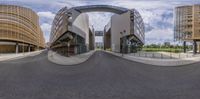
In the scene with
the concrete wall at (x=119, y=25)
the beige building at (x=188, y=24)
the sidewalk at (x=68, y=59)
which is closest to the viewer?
the sidewalk at (x=68, y=59)

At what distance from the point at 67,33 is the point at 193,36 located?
34461 millimetres

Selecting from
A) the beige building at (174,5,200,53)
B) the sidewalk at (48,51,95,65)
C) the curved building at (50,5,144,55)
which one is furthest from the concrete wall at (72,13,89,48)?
the beige building at (174,5,200,53)

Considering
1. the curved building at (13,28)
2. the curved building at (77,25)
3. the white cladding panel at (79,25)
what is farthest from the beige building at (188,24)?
the curved building at (13,28)

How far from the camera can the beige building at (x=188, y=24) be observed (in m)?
68.4

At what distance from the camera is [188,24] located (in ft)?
266

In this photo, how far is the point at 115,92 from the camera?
1014cm

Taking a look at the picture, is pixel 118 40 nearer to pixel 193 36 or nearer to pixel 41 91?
pixel 193 36

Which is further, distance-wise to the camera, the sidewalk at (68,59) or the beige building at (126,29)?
the beige building at (126,29)

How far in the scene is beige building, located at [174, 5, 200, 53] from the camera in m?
68.4

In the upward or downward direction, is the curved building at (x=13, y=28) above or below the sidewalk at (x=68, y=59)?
above

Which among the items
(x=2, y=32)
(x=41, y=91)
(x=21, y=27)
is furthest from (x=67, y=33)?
(x=41, y=91)

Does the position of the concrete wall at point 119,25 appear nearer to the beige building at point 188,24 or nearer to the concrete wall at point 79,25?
the concrete wall at point 79,25

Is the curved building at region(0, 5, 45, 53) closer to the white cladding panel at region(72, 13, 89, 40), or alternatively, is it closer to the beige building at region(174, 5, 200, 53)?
the white cladding panel at region(72, 13, 89, 40)

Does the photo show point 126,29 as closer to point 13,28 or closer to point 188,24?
point 188,24
